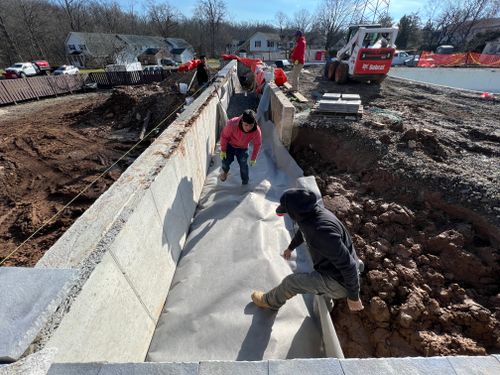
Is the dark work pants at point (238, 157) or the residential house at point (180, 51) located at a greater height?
the dark work pants at point (238, 157)

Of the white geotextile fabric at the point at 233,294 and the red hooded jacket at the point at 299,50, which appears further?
the red hooded jacket at the point at 299,50

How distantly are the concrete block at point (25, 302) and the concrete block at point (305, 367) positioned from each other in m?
1.38

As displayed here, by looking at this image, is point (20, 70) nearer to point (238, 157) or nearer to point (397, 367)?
point (238, 157)

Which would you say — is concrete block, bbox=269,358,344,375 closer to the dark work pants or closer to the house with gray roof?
the dark work pants

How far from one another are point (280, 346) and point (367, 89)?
1095 cm

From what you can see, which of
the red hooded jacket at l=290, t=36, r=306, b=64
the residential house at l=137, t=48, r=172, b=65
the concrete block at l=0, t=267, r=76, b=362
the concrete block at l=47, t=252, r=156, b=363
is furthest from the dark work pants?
the residential house at l=137, t=48, r=172, b=65

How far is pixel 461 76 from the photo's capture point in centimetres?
1700

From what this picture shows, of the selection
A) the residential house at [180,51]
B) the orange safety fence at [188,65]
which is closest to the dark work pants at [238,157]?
the orange safety fence at [188,65]

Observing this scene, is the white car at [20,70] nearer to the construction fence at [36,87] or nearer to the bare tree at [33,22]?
the bare tree at [33,22]

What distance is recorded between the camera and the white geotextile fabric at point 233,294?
2.64 meters

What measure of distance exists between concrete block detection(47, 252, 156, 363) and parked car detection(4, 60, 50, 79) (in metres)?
36.2

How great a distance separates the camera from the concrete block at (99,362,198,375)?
4.62 feet

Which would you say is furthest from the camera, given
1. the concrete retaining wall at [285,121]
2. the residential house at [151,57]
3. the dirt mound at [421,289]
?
the residential house at [151,57]

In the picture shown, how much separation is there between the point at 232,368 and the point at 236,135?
391 centimetres
